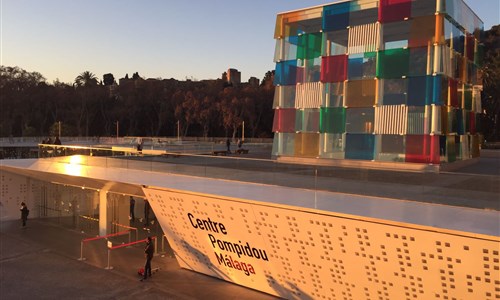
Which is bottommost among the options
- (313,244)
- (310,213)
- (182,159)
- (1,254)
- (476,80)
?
(1,254)

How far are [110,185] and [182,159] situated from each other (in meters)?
3.69

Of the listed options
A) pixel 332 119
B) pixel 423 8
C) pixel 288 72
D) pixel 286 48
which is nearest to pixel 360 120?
pixel 332 119

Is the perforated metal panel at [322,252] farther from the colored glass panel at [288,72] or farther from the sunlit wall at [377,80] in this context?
the colored glass panel at [288,72]

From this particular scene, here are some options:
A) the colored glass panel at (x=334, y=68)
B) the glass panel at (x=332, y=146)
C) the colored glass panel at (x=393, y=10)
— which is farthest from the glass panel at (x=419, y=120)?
the colored glass panel at (x=393, y=10)

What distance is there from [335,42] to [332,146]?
6.49 meters

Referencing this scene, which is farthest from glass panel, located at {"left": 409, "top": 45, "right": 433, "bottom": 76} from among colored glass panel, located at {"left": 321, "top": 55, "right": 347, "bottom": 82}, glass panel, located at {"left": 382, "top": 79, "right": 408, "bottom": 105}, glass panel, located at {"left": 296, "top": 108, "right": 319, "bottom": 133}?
glass panel, located at {"left": 296, "top": 108, "right": 319, "bottom": 133}

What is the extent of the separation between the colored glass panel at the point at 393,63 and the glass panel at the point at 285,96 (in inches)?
233

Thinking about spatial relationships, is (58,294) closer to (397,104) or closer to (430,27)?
(397,104)

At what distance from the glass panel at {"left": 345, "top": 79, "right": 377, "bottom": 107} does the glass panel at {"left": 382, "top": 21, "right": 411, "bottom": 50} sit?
2211 mm

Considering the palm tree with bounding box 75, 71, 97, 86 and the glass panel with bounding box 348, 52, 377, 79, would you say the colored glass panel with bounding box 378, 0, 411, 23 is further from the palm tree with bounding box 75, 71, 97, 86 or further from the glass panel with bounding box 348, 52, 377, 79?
the palm tree with bounding box 75, 71, 97, 86

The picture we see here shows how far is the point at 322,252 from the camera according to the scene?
34.9ft

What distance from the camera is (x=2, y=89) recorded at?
7862 cm

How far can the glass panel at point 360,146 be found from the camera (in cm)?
2353

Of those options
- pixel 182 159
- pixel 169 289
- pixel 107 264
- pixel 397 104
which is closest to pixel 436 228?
pixel 169 289
